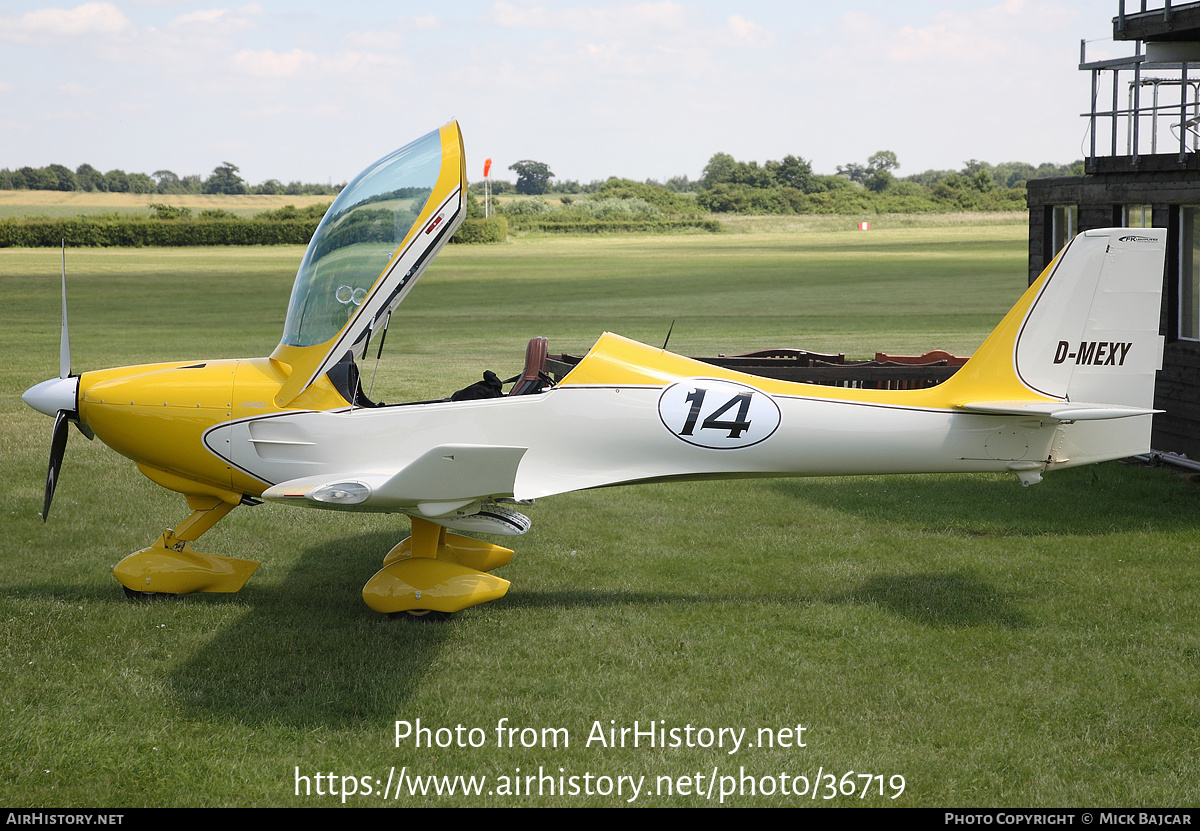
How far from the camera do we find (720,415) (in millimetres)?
6559

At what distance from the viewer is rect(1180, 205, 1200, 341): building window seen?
1060cm

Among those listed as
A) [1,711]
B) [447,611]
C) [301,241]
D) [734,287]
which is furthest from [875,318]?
[301,241]

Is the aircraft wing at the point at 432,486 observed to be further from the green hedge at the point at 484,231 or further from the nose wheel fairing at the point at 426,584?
the green hedge at the point at 484,231

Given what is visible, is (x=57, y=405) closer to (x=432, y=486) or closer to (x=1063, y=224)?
(x=432, y=486)

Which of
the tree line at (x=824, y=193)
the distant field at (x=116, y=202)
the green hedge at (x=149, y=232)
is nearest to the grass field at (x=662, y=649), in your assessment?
the green hedge at (x=149, y=232)

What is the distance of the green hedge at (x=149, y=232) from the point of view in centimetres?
6488

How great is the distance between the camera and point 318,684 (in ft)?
19.2

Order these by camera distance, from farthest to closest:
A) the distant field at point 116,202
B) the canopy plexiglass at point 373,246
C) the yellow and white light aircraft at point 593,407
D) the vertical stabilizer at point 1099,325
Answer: the distant field at point 116,202 < the vertical stabilizer at point 1099,325 < the yellow and white light aircraft at point 593,407 < the canopy plexiglass at point 373,246

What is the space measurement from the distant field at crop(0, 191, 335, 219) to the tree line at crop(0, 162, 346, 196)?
5409mm

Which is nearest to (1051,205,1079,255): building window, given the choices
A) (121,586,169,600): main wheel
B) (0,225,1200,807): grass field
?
(0,225,1200,807): grass field

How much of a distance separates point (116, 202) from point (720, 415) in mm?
105353

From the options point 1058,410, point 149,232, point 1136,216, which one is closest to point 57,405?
point 1058,410

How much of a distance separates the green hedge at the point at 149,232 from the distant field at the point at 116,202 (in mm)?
12625
